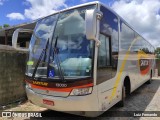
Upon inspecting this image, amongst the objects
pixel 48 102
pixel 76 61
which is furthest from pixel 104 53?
pixel 48 102

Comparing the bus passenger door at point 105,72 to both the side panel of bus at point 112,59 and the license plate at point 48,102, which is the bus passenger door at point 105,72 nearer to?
the side panel of bus at point 112,59

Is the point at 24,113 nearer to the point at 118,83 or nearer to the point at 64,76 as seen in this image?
the point at 64,76

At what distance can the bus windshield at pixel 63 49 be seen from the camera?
474 centimetres

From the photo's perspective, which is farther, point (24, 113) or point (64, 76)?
point (24, 113)

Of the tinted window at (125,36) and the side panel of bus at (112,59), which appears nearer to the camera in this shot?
the side panel of bus at (112,59)

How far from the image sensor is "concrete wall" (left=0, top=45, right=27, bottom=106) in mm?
7020

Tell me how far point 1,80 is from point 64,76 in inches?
125

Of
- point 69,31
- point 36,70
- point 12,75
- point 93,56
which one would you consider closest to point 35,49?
point 36,70

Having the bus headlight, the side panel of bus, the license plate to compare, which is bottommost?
the license plate

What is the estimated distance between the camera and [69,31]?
515 centimetres

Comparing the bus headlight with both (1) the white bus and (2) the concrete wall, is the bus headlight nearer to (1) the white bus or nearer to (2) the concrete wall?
(1) the white bus

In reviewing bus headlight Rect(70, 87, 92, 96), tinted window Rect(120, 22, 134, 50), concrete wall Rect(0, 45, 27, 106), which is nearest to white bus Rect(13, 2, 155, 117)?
bus headlight Rect(70, 87, 92, 96)

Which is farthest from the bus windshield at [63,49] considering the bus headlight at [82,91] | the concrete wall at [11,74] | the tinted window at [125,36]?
the tinted window at [125,36]

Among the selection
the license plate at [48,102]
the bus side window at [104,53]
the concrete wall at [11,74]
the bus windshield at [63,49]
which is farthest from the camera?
the concrete wall at [11,74]
